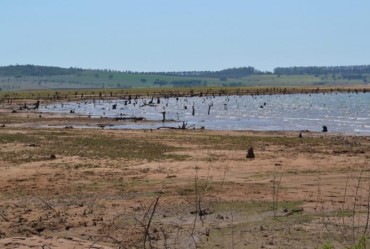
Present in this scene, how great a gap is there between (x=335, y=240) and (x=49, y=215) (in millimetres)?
6609

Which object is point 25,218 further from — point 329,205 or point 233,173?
point 233,173

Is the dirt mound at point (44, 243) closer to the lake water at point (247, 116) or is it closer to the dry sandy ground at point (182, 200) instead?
the dry sandy ground at point (182, 200)

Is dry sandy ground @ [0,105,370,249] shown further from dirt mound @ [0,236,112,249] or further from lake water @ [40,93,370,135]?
lake water @ [40,93,370,135]

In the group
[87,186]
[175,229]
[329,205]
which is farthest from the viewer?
[87,186]

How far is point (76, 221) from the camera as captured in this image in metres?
13.0

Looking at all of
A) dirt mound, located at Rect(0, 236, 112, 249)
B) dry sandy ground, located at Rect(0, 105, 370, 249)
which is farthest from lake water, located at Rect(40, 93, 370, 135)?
dirt mound, located at Rect(0, 236, 112, 249)

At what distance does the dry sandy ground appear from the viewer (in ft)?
38.1

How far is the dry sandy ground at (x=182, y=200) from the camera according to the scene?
458 inches

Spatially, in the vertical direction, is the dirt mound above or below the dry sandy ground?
above

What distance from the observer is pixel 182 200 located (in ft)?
49.8

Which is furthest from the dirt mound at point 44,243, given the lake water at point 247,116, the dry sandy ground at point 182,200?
the lake water at point 247,116

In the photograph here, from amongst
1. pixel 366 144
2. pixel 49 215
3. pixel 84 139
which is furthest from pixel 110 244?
pixel 366 144

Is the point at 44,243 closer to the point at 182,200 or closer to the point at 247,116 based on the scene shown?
the point at 182,200

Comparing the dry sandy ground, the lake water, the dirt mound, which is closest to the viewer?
the dirt mound
